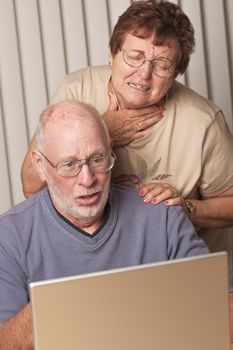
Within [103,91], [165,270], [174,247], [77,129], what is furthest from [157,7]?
[165,270]

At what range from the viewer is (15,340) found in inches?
55.9

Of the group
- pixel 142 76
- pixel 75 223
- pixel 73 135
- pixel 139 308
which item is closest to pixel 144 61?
pixel 142 76

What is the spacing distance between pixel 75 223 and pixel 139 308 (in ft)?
2.04

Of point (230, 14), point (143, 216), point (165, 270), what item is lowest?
point (143, 216)

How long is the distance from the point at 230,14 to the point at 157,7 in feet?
2.97

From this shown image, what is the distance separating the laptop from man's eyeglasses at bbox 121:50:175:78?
82 centimetres

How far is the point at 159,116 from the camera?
6.28 ft

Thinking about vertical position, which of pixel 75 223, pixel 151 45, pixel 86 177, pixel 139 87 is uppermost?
pixel 151 45

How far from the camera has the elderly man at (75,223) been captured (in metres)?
1.58

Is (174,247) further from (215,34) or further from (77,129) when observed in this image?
(215,34)

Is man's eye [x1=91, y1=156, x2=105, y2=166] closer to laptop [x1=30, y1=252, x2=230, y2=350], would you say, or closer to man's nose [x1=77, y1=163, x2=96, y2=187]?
man's nose [x1=77, y1=163, x2=96, y2=187]

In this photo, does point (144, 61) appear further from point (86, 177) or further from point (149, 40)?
point (86, 177)

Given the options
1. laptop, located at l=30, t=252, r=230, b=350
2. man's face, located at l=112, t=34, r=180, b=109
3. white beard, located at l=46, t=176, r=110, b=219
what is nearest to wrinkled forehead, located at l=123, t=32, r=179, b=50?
man's face, located at l=112, t=34, r=180, b=109

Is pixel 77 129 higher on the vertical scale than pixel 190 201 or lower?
higher
